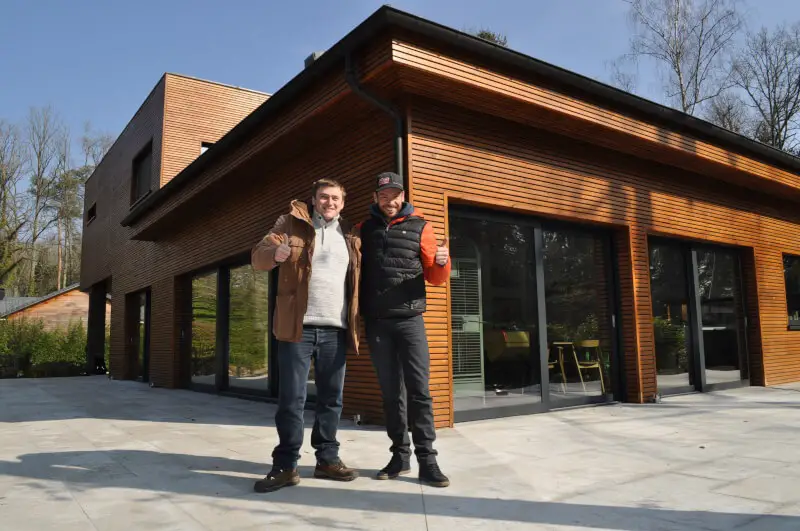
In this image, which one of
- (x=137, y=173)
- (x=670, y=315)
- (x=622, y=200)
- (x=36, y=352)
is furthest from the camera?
(x=36, y=352)

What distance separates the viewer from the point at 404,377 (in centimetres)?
318

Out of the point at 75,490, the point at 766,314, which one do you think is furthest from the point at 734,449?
the point at 766,314

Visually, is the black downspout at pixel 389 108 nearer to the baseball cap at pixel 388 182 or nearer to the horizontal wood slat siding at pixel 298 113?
the horizontal wood slat siding at pixel 298 113

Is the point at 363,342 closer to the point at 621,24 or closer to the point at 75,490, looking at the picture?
the point at 75,490

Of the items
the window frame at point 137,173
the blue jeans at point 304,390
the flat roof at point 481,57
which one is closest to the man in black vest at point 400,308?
the blue jeans at point 304,390

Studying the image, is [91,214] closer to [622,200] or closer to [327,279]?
[622,200]

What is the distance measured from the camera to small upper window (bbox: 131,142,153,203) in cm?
1377

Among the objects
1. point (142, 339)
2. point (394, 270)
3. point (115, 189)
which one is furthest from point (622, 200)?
point (115, 189)

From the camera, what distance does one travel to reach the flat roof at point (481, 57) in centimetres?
457

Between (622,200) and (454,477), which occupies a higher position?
(622,200)

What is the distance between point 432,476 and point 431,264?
1160mm

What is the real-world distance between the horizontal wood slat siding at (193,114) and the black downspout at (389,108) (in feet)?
29.1

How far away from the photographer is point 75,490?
3.02 meters

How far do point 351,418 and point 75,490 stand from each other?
281 centimetres
